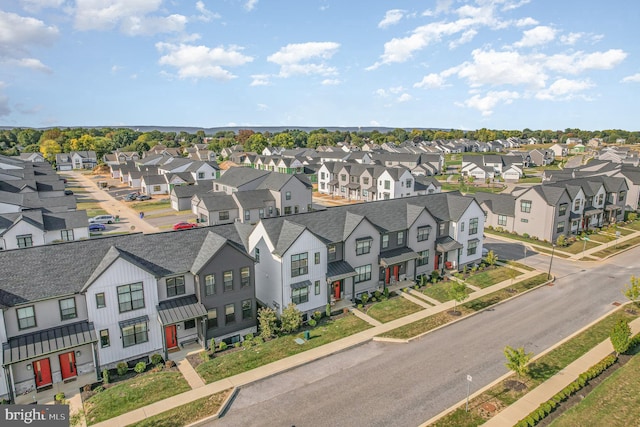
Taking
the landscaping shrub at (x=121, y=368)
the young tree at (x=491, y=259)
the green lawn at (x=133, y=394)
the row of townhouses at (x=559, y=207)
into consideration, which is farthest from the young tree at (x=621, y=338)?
the landscaping shrub at (x=121, y=368)

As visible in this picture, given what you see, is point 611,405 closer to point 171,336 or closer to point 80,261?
point 171,336

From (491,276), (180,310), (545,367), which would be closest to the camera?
(545,367)

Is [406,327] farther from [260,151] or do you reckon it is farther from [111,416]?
[260,151]

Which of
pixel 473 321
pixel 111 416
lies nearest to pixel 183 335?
pixel 111 416

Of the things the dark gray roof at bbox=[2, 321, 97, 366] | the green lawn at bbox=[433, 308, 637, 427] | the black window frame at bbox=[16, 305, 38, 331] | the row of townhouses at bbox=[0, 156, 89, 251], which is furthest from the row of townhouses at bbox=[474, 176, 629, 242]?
the row of townhouses at bbox=[0, 156, 89, 251]

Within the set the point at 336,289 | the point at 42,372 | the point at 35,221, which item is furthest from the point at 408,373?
the point at 35,221

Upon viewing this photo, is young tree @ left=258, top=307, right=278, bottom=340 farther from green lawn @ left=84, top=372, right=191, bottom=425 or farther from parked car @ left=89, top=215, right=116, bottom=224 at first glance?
parked car @ left=89, top=215, right=116, bottom=224
